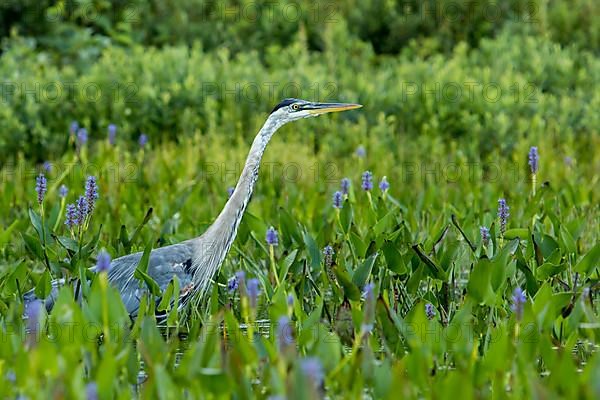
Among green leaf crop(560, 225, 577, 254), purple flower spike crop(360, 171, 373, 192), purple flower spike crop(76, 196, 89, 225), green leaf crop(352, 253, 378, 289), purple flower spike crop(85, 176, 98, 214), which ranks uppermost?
purple flower spike crop(85, 176, 98, 214)

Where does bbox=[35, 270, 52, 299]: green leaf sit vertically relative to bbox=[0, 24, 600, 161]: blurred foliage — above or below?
below

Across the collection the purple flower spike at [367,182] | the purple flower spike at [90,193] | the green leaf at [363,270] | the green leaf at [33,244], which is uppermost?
the purple flower spike at [90,193]

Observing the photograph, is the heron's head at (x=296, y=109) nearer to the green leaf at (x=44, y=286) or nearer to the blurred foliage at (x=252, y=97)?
the green leaf at (x=44, y=286)

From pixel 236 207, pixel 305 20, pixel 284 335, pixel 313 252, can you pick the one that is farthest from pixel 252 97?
pixel 284 335

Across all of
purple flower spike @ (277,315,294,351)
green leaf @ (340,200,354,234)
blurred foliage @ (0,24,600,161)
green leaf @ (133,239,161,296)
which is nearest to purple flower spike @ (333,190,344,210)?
green leaf @ (340,200,354,234)

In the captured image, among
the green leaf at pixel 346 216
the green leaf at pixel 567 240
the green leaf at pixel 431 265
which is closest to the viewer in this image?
the green leaf at pixel 431 265

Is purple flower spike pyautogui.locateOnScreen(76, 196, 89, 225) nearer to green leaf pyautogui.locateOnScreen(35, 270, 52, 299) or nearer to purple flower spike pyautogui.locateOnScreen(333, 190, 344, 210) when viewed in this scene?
green leaf pyautogui.locateOnScreen(35, 270, 52, 299)

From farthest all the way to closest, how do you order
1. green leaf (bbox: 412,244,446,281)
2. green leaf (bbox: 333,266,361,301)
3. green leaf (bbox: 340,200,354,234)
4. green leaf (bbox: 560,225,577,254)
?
green leaf (bbox: 340,200,354,234) → green leaf (bbox: 560,225,577,254) → green leaf (bbox: 412,244,446,281) → green leaf (bbox: 333,266,361,301)

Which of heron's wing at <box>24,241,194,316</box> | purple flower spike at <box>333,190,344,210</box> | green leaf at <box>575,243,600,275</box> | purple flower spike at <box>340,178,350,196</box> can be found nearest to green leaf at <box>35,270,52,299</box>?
heron's wing at <box>24,241,194,316</box>

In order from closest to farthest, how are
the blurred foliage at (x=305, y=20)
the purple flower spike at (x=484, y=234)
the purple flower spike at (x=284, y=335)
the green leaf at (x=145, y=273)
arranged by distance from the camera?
the purple flower spike at (x=284, y=335) → the green leaf at (x=145, y=273) → the purple flower spike at (x=484, y=234) → the blurred foliage at (x=305, y=20)

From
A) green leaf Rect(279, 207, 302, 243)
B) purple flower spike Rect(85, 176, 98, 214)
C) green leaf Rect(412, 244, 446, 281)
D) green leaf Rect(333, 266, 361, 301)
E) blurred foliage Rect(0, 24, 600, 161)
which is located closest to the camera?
green leaf Rect(333, 266, 361, 301)

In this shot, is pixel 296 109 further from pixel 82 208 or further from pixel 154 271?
pixel 82 208

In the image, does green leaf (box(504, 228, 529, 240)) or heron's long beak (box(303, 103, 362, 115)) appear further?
heron's long beak (box(303, 103, 362, 115))

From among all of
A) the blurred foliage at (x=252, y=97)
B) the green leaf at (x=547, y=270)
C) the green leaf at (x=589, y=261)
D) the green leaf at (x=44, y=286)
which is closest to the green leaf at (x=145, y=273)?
the green leaf at (x=44, y=286)
